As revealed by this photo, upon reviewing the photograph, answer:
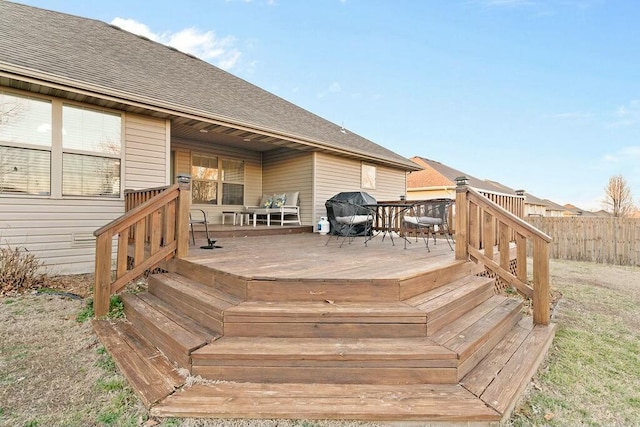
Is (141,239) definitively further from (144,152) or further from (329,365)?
(144,152)

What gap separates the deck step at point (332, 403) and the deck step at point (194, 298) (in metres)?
0.53

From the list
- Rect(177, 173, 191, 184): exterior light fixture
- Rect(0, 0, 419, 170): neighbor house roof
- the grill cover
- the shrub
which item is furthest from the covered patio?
the grill cover

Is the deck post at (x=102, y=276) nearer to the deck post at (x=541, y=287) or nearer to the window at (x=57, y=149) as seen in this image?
the window at (x=57, y=149)

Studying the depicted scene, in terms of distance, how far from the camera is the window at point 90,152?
4.93 metres

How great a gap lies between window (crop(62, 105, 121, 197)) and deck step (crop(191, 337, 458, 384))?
4588 millimetres

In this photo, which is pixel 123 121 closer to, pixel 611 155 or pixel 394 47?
pixel 394 47

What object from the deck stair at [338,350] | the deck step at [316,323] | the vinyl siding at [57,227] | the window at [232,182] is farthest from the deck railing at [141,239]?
the window at [232,182]

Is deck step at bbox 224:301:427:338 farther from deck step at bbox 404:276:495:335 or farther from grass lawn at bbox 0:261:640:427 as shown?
grass lawn at bbox 0:261:640:427

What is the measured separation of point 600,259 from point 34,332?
12847 mm

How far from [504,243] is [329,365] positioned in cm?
252

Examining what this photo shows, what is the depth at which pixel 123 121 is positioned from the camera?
541 centimetres

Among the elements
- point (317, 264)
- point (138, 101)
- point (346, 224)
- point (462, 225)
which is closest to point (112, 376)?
point (317, 264)

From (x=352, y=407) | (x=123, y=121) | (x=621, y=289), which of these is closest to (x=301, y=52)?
(x=123, y=121)

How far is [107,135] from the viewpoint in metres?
5.29
